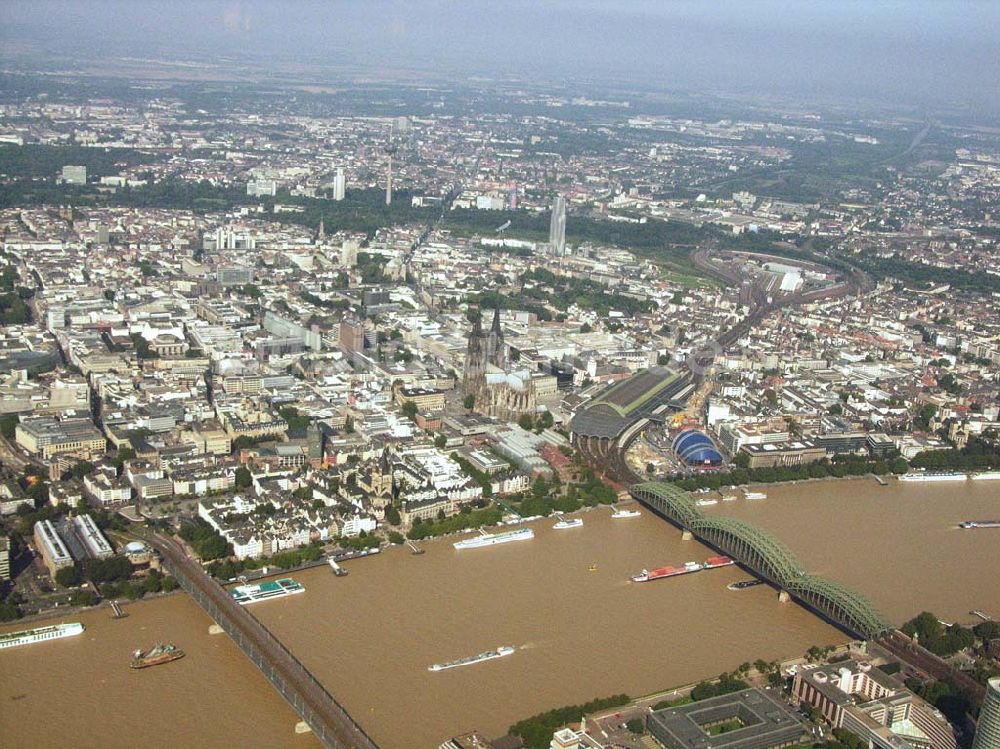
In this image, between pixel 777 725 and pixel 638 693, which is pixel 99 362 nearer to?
pixel 638 693

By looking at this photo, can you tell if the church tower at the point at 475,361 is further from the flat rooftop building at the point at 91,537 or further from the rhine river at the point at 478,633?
the flat rooftop building at the point at 91,537

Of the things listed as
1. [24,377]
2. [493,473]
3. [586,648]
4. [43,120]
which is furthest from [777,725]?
[43,120]

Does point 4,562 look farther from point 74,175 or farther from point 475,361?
point 74,175

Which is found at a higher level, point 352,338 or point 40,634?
point 352,338

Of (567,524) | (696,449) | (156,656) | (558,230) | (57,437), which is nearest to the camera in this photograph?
(156,656)

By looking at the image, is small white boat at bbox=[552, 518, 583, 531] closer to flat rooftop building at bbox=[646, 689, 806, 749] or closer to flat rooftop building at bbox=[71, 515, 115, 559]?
flat rooftop building at bbox=[646, 689, 806, 749]

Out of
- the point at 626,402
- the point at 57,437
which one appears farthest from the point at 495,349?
the point at 57,437

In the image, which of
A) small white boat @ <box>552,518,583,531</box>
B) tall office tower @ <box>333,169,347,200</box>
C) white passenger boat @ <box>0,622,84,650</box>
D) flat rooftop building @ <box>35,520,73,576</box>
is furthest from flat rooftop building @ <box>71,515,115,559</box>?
tall office tower @ <box>333,169,347,200</box>
